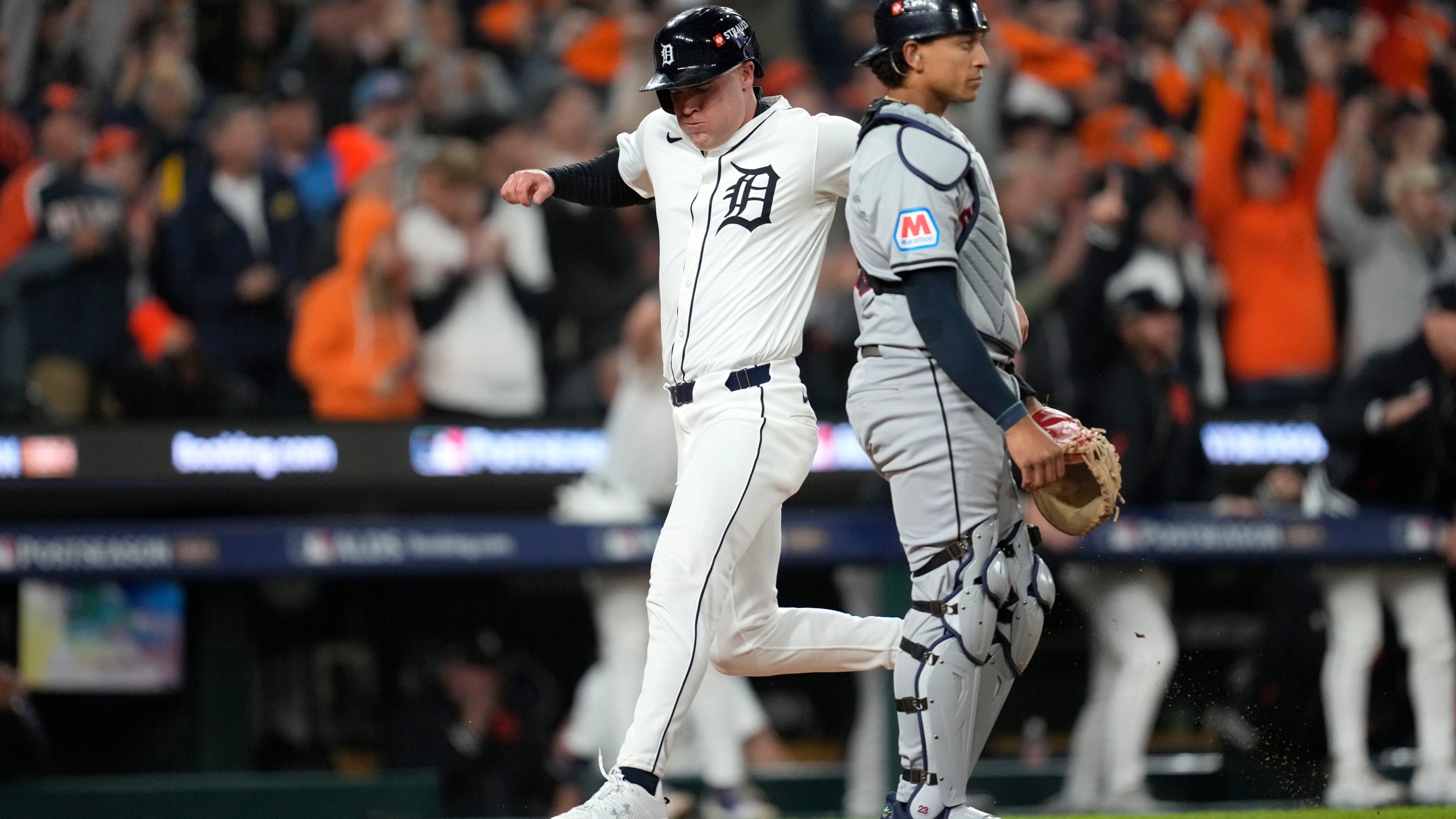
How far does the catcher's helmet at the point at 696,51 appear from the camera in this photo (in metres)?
3.87

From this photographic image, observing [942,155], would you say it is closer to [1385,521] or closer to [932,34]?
[932,34]

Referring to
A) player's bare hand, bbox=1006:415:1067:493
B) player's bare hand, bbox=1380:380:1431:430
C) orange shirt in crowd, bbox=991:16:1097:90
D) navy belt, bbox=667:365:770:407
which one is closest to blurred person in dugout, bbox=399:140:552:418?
orange shirt in crowd, bbox=991:16:1097:90

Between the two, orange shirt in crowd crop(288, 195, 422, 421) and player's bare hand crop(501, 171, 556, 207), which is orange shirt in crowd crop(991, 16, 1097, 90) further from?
player's bare hand crop(501, 171, 556, 207)

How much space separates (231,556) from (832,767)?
248cm

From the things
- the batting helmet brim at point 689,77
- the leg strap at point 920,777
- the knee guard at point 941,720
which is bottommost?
the leg strap at point 920,777

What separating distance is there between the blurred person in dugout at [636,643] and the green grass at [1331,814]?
1.48 m

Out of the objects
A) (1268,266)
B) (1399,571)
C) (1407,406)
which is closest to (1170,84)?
(1268,266)

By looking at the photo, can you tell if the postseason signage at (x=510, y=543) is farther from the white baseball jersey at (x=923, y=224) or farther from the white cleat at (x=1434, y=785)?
the white baseball jersey at (x=923, y=224)

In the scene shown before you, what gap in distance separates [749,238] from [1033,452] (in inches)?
35.3

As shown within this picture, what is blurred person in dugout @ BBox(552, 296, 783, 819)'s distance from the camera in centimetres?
627

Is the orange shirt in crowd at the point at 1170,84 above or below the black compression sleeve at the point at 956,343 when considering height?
above

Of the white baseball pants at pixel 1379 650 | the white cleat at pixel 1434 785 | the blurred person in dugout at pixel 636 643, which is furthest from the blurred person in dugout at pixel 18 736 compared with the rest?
the white cleat at pixel 1434 785

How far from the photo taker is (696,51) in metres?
3.87

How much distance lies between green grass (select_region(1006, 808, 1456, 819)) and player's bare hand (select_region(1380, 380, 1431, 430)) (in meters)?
2.25
